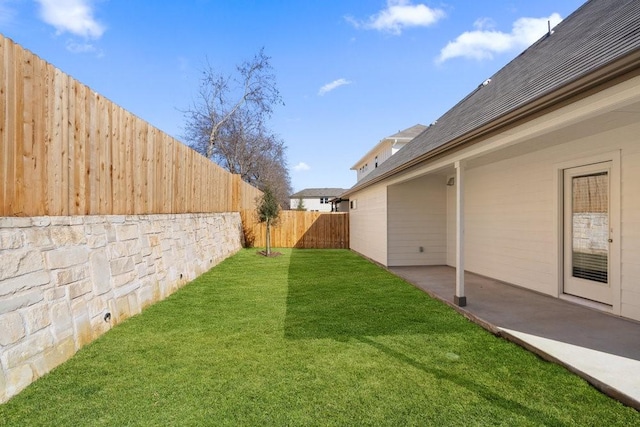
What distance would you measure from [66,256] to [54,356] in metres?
0.94

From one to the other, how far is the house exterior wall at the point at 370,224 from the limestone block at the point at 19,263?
7.63 meters

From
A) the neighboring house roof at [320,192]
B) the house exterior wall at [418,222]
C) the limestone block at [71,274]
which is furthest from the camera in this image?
the neighboring house roof at [320,192]

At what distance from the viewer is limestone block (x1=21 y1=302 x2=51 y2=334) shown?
2.88 m

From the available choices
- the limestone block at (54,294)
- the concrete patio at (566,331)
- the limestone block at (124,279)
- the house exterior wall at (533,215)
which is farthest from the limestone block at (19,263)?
the house exterior wall at (533,215)

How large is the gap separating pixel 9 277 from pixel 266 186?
1076cm

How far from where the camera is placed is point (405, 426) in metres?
2.30

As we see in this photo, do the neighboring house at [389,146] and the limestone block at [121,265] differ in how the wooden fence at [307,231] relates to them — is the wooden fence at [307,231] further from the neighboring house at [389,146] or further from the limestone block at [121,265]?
the limestone block at [121,265]

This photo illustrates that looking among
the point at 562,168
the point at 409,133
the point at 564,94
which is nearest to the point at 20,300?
the point at 564,94

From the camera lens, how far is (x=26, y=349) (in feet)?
9.29

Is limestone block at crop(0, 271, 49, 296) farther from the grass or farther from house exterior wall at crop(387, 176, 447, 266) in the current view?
house exterior wall at crop(387, 176, 447, 266)

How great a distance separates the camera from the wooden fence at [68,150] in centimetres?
286

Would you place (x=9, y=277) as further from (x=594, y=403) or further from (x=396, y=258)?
(x=396, y=258)

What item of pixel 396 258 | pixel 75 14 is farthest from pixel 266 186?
pixel 75 14

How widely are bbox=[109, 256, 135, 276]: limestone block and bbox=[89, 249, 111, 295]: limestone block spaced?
98mm
